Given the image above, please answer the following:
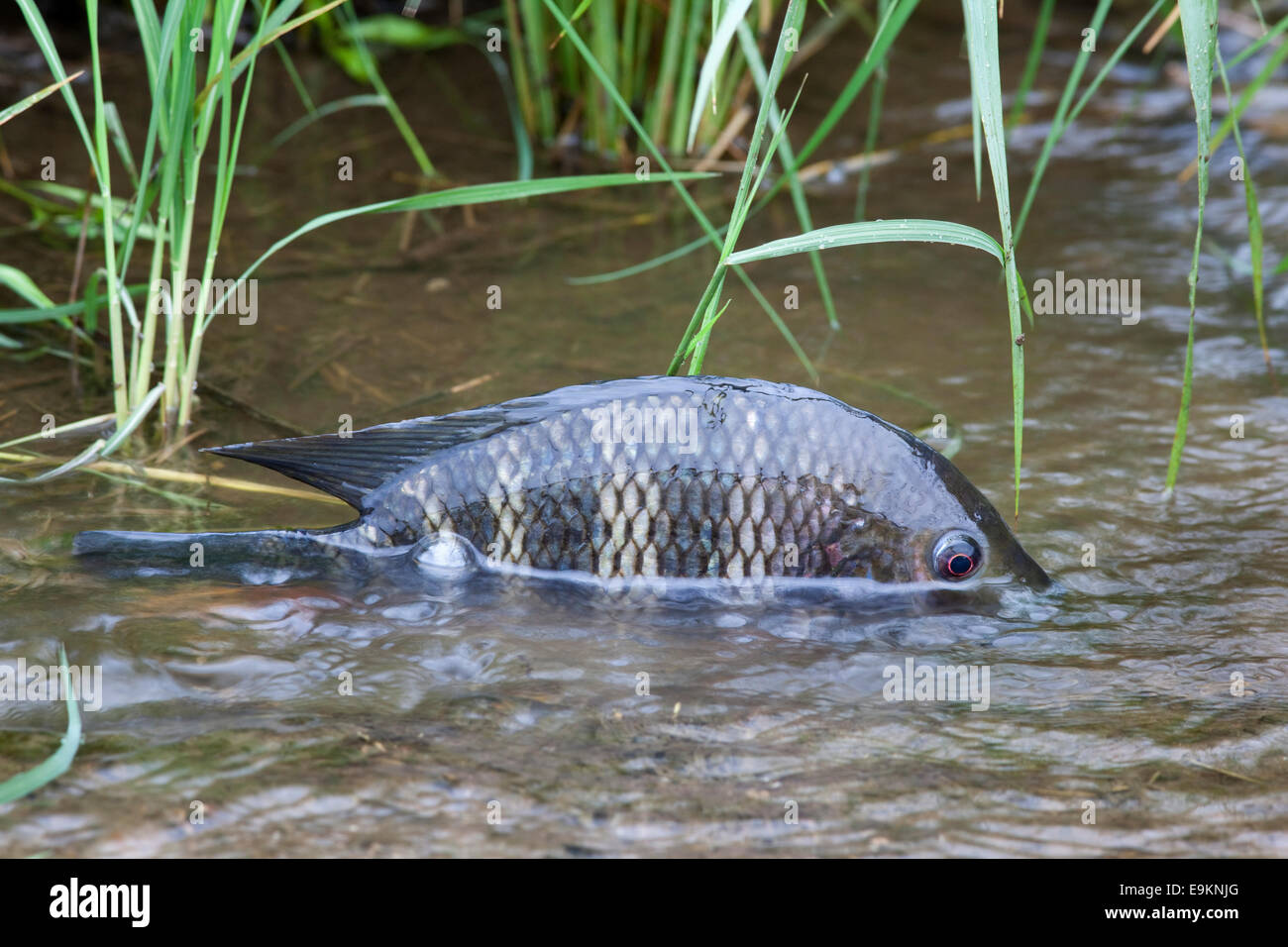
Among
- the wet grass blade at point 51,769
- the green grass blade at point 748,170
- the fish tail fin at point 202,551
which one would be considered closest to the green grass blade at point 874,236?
the green grass blade at point 748,170

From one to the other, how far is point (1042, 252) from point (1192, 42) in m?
2.52

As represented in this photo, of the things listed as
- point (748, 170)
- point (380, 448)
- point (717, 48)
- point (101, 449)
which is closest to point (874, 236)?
point (748, 170)

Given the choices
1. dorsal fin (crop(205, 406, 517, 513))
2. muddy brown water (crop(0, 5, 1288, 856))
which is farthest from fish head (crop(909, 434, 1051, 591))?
dorsal fin (crop(205, 406, 517, 513))

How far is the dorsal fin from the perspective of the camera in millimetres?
2953

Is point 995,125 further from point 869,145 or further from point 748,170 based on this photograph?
point 869,145

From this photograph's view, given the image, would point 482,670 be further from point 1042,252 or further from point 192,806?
point 1042,252

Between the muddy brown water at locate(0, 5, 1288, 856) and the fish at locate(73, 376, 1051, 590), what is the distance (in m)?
0.12

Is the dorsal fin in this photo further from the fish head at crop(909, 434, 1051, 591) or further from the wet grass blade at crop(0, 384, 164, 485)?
the fish head at crop(909, 434, 1051, 591)

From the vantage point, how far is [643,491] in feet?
9.57

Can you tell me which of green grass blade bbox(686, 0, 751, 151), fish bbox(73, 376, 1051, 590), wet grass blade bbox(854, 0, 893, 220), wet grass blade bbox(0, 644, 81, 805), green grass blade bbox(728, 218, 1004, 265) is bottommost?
wet grass blade bbox(0, 644, 81, 805)

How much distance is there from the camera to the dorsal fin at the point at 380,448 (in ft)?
9.69

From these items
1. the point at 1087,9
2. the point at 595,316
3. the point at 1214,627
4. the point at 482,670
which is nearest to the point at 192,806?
the point at 482,670

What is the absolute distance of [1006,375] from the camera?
427cm

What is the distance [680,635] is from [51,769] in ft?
4.39
